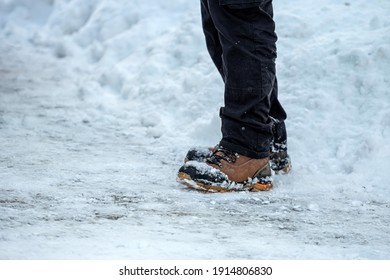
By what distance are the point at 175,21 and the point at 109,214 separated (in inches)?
130

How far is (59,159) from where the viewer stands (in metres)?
3.30

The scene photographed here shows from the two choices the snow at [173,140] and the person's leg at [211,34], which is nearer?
the snow at [173,140]

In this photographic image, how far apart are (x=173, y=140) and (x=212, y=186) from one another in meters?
0.92

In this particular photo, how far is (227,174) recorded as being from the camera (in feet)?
9.41

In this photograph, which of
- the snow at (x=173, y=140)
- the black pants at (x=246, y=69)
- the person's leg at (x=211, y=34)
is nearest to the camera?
the snow at (x=173, y=140)

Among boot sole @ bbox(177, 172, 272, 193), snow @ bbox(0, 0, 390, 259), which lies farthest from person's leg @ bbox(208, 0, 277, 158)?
snow @ bbox(0, 0, 390, 259)

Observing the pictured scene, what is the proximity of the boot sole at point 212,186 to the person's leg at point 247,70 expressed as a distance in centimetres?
14

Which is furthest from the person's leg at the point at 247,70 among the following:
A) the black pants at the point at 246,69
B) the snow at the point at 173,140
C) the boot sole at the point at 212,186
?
the snow at the point at 173,140

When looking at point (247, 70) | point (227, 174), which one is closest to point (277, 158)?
point (227, 174)

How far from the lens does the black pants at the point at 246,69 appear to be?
277 cm

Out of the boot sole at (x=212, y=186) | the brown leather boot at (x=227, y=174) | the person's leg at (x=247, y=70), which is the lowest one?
the boot sole at (x=212, y=186)

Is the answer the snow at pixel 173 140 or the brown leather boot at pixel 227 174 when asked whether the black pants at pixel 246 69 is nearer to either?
the brown leather boot at pixel 227 174

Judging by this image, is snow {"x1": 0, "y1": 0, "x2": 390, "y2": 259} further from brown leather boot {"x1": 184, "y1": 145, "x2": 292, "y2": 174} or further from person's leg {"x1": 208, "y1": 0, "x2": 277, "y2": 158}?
person's leg {"x1": 208, "y1": 0, "x2": 277, "y2": 158}

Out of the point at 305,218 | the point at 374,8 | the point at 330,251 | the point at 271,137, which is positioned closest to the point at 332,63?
the point at 374,8
